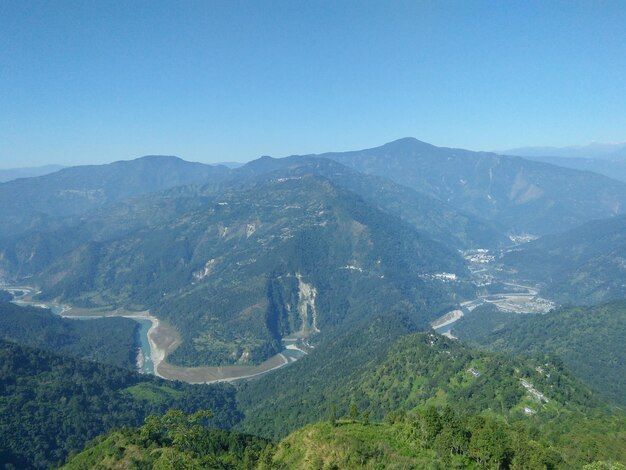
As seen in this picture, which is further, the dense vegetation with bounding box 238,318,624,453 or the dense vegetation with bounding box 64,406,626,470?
the dense vegetation with bounding box 238,318,624,453

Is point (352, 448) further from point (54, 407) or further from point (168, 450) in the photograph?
point (54, 407)

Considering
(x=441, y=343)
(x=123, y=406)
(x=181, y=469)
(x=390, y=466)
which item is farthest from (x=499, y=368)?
(x=123, y=406)

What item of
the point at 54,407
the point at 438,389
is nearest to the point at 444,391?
the point at 438,389

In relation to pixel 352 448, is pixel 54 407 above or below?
below

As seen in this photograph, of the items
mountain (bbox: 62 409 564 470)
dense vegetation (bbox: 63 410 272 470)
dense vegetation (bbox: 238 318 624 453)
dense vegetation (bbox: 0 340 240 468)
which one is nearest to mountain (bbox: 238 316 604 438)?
dense vegetation (bbox: 238 318 624 453)

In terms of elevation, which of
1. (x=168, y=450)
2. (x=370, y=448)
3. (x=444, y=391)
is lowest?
(x=444, y=391)

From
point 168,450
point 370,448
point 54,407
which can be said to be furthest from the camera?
point 54,407

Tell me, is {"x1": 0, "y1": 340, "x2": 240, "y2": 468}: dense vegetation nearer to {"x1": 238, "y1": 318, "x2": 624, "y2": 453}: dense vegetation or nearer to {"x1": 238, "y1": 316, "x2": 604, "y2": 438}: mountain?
{"x1": 238, "y1": 316, "x2": 604, "y2": 438}: mountain

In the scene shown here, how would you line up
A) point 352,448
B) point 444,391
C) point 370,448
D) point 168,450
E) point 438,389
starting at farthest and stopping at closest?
point 438,389
point 444,391
point 168,450
point 370,448
point 352,448

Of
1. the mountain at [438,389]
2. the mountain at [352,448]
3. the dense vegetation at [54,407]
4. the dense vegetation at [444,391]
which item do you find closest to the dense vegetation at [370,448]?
the mountain at [352,448]
